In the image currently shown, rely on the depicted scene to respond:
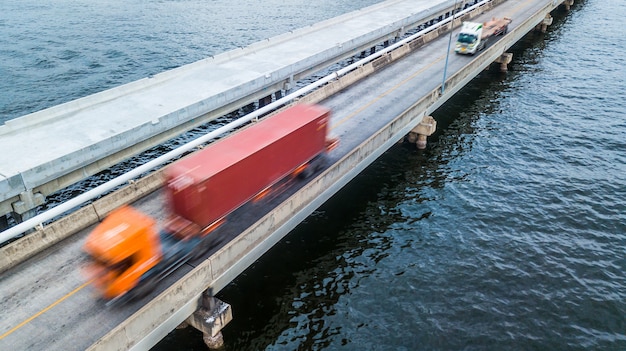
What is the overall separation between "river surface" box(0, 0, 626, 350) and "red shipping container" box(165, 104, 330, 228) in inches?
184

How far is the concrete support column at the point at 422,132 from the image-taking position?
3506cm

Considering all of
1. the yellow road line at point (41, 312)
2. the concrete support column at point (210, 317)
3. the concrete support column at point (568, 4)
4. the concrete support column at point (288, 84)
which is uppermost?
the concrete support column at point (568, 4)

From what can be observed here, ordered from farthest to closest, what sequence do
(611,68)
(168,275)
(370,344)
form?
1. (611,68)
2. (370,344)
3. (168,275)

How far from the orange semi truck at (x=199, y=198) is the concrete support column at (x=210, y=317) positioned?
2182 millimetres

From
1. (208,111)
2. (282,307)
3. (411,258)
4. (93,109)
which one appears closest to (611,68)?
(411,258)

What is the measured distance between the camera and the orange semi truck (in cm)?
1794

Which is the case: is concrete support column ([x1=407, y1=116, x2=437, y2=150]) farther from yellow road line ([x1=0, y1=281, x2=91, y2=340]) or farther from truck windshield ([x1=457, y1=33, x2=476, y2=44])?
yellow road line ([x1=0, y1=281, x2=91, y2=340])

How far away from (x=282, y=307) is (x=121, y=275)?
327 inches

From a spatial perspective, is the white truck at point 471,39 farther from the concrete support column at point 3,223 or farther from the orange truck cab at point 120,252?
the concrete support column at point 3,223

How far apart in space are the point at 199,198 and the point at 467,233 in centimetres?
1679

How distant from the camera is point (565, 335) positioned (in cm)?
2180

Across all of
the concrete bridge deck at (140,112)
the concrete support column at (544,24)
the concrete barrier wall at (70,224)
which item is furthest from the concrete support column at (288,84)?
the concrete support column at (544,24)

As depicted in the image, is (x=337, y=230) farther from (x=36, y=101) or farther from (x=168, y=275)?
Answer: (x=36, y=101)

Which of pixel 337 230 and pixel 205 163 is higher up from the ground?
pixel 205 163
